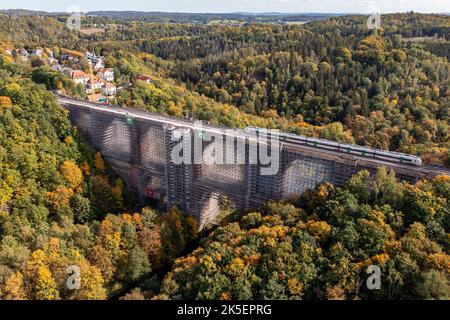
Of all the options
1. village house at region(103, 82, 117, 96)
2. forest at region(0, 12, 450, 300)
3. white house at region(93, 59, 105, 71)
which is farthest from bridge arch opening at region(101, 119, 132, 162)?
white house at region(93, 59, 105, 71)

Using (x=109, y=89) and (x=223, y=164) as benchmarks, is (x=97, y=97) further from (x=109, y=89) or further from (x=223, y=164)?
(x=223, y=164)

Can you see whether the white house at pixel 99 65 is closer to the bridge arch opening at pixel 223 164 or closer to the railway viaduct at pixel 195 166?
the railway viaduct at pixel 195 166

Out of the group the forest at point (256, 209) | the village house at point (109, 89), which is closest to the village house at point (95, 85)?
the village house at point (109, 89)

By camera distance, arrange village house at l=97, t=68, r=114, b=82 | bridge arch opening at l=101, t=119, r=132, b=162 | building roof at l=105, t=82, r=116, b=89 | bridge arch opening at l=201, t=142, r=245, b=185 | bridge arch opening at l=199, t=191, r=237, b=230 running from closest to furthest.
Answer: bridge arch opening at l=201, t=142, r=245, b=185
bridge arch opening at l=199, t=191, r=237, b=230
bridge arch opening at l=101, t=119, r=132, b=162
building roof at l=105, t=82, r=116, b=89
village house at l=97, t=68, r=114, b=82

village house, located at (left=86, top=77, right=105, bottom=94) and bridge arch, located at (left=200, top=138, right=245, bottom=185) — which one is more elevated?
village house, located at (left=86, top=77, right=105, bottom=94)

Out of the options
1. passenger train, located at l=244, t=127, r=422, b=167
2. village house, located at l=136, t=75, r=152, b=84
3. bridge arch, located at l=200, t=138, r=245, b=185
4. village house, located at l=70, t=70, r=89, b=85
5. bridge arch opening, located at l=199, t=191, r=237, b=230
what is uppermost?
village house, located at l=70, t=70, r=89, b=85

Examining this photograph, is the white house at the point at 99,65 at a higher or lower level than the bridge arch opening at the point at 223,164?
higher

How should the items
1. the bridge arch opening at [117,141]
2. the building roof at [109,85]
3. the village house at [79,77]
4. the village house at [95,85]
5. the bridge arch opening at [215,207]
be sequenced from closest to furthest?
the bridge arch opening at [215,207] < the bridge arch opening at [117,141] < the village house at [95,85] < the village house at [79,77] < the building roof at [109,85]

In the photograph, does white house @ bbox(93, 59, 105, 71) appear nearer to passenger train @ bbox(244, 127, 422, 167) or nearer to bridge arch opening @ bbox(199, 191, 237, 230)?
bridge arch opening @ bbox(199, 191, 237, 230)
